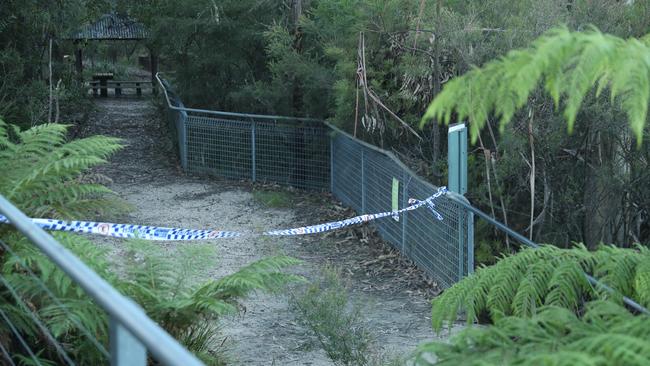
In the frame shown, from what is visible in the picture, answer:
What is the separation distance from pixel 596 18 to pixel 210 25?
9.52 m

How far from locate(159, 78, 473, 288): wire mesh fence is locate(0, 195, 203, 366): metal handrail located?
6493 millimetres

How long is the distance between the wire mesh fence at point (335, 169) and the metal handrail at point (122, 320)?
649 centimetres

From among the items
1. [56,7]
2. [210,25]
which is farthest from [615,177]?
[56,7]

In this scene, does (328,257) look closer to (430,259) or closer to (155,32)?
(430,259)

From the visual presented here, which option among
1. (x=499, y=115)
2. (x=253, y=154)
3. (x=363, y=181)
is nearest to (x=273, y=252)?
(x=363, y=181)

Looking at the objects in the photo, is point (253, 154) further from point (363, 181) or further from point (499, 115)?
point (499, 115)

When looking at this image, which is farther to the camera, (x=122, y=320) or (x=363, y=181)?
(x=363, y=181)

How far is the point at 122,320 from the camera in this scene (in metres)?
1.93

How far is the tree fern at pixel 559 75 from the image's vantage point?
2.66 meters

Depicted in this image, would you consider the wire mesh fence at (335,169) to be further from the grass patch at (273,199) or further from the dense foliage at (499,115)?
the grass patch at (273,199)

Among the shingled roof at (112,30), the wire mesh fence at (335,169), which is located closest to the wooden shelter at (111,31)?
the shingled roof at (112,30)

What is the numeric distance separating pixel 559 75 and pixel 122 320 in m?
1.57

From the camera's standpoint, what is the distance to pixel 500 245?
10.2m

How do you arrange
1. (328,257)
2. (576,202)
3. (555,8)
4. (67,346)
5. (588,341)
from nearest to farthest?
(588,341) → (67,346) → (555,8) → (576,202) → (328,257)
